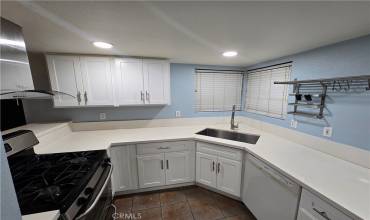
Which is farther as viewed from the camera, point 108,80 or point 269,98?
point 269,98

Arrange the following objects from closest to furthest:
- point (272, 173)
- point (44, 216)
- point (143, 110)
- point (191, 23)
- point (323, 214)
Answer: point (44, 216)
point (323, 214)
point (191, 23)
point (272, 173)
point (143, 110)

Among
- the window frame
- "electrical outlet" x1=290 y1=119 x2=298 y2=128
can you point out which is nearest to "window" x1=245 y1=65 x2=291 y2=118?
the window frame

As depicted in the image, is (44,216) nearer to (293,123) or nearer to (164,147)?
(164,147)

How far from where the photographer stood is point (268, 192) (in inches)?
54.7

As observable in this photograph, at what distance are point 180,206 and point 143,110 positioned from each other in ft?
5.03

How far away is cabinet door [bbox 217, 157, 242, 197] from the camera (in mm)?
1811

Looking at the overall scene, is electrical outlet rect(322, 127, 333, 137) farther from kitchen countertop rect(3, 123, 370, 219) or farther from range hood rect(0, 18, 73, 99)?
range hood rect(0, 18, 73, 99)

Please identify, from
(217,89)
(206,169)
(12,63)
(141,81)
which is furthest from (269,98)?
(12,63)

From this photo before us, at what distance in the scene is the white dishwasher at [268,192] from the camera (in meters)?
1.16

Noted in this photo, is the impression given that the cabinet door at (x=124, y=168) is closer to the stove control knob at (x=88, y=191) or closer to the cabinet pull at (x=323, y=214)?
the stove control knob at (x=88, y=191)

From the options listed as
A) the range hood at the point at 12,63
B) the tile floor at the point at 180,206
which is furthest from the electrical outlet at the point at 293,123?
the range hood at the point at 12,63

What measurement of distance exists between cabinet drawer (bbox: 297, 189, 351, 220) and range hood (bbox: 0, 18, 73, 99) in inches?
83.0

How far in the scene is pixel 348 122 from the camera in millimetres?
1313

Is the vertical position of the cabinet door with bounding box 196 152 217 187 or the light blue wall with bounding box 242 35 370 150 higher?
the light blue wall with bounding box 242 35 370 150
